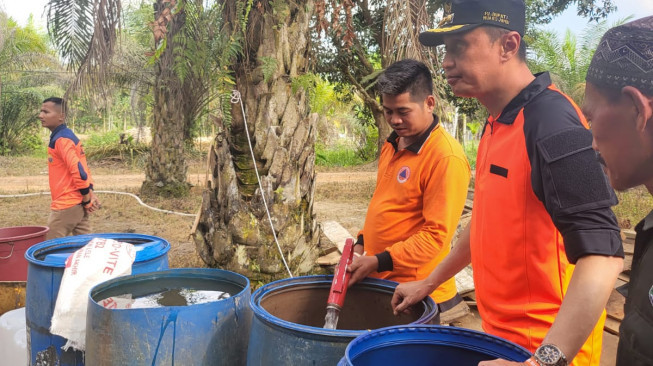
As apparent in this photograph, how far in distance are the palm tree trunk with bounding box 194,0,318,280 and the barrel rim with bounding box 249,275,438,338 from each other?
184cm

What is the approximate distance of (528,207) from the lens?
4.60 ft

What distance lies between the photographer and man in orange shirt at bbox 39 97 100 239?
4996 mm

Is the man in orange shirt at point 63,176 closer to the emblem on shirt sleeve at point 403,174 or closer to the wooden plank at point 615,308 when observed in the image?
the emblem on shirt sleeve at point 403,174

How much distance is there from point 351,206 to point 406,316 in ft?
26.7

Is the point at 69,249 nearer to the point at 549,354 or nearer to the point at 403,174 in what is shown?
the point at 403,174

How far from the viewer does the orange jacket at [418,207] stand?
214 cm

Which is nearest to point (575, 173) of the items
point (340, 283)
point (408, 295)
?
point (408, 295)

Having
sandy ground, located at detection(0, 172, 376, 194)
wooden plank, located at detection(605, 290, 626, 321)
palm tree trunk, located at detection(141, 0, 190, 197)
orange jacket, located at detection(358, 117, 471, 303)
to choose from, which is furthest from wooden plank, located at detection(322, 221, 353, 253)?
sandy ground, located at detection(0, 172, 376, 194)

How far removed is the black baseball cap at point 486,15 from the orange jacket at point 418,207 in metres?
0.72

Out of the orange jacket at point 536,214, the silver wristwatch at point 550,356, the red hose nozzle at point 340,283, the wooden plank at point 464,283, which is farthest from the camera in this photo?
the wooden plank at point 464,283

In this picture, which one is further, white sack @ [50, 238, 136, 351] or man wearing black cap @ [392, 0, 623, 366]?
white sack @ [50, 238, 136, 351]

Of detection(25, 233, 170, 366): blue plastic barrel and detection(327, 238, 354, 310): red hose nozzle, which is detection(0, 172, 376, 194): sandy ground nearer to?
detection(25, 233, 170, 366): blue plastic barrel

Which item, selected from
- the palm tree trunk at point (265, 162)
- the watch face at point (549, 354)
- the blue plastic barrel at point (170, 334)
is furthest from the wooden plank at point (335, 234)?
the watch face at point (549, 354)

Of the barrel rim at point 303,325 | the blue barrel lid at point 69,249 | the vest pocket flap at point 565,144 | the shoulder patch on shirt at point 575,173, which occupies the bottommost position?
the blue barrel lid at point 69,249
